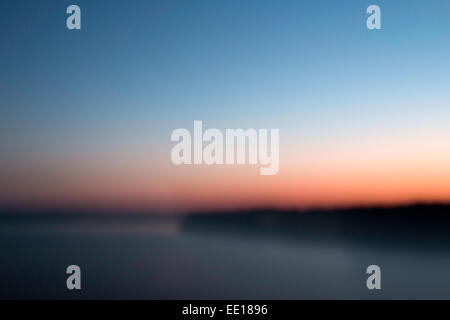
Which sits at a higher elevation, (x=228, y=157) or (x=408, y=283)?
(x=228, y=157)

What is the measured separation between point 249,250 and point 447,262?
1499mm

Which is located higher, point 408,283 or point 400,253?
point 400,253

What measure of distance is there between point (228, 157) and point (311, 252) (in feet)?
3.33

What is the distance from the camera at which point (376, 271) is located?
9.53 feet
